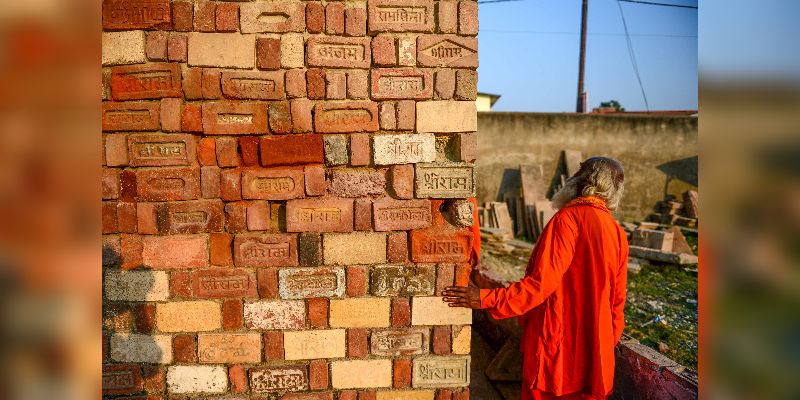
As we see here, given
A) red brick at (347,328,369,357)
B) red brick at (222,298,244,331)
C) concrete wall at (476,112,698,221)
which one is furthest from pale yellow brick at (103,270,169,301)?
concrete wall at (476,112,698,221)

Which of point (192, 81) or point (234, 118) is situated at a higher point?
point (192, 81)

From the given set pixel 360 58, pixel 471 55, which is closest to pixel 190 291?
pixel 360 58

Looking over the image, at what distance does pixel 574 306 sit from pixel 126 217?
2175 mm

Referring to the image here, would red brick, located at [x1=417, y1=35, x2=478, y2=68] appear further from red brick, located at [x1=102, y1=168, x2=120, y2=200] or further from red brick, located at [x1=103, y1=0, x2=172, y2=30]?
red brick, located at [x1=102, y1=168, x2=120, y2=200]

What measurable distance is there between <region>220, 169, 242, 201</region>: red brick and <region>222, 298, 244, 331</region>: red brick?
0.44m

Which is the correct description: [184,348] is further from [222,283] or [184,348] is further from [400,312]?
[400,312]

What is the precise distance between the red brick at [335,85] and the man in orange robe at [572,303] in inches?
47.0

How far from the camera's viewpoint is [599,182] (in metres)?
2.37

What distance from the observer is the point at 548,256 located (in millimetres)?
2221

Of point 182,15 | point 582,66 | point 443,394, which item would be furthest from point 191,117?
point 582,66

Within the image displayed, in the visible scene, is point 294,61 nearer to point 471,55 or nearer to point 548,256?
point 471,55

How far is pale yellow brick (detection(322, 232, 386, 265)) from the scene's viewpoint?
1955 millimetres
